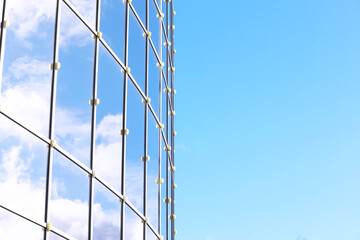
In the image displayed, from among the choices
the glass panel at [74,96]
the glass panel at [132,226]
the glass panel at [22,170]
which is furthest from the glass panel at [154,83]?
the glass panel at [22,170]

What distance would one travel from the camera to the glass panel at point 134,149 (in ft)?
62.9

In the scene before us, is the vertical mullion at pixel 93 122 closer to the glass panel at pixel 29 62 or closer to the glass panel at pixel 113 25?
the glass panel at pixel 113 25

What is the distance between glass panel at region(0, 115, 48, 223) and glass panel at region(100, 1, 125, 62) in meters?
5.52

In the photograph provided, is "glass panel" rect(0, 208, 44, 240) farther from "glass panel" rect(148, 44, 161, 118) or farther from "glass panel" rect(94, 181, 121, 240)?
"glass panel" rect(148, 44, 161, 118)

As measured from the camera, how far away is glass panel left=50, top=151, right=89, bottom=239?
13.8 m

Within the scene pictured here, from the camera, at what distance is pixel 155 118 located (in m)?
22.9

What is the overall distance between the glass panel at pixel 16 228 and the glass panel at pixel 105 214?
3.26 metres

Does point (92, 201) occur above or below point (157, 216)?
below

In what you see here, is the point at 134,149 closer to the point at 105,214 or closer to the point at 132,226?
the point at 132,226

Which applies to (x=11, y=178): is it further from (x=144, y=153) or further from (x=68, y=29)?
(x=144, y=153)

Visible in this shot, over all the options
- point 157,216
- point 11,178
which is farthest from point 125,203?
point 11,178

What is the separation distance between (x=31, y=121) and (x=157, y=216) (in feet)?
31.9

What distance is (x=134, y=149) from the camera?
19.7 metres

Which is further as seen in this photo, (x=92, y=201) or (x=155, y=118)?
(x=155, y=118)
